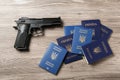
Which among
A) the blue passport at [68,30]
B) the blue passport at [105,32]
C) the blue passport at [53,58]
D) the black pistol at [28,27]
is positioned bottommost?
the blue passport at [53,58]

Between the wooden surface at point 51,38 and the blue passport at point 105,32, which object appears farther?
the blue passport at point 105,32

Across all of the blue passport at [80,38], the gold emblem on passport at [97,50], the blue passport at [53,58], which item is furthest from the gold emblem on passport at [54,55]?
the gold emblem on passport at [97,50]

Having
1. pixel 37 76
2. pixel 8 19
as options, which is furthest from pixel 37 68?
pixel 8 19

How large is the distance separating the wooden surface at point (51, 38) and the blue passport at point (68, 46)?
3 centimetres

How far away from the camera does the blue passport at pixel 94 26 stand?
118 cm

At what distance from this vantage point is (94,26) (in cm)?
122

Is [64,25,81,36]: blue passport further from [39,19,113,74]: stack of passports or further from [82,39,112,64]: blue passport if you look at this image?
[82,39,112,64]: blue passport

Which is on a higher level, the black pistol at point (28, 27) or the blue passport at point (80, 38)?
the black pistol at point (28, 27)

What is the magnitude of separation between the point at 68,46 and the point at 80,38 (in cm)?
9

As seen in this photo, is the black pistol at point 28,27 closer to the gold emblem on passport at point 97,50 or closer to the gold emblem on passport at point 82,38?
the gold emblem on passport at point 82,38

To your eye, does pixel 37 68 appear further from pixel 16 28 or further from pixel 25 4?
pixel 25 4

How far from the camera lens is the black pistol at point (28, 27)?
3.67 feet

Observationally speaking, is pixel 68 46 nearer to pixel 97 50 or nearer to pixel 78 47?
pixel 78 47

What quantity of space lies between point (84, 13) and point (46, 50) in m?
0.39
